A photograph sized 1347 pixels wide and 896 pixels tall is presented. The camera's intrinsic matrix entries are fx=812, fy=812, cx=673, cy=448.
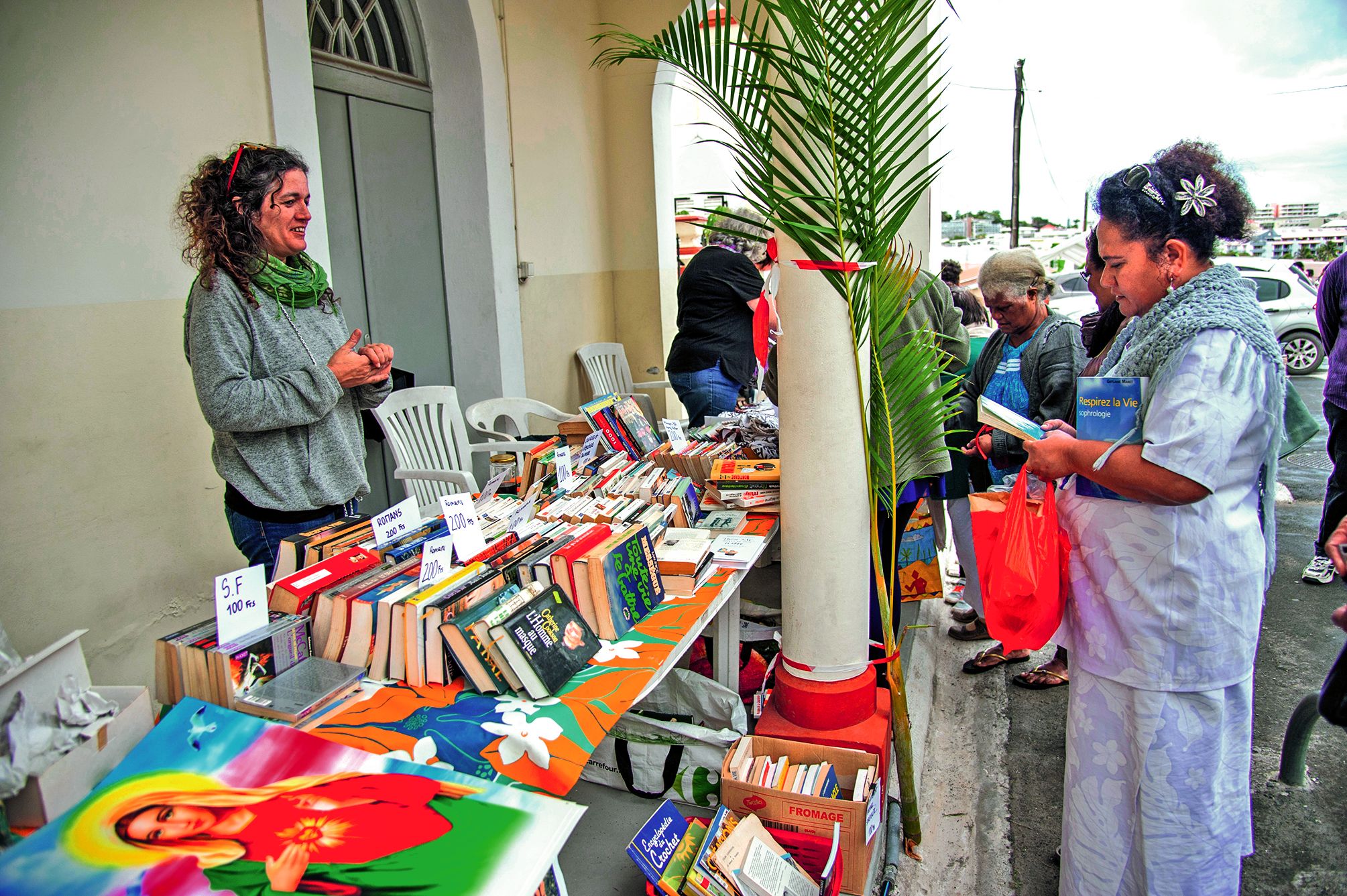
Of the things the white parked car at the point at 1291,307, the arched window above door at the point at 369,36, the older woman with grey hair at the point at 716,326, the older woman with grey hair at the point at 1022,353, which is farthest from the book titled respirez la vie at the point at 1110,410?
the white parked car at the point at 1291,307

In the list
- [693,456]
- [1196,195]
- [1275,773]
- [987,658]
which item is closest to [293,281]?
[693,456]

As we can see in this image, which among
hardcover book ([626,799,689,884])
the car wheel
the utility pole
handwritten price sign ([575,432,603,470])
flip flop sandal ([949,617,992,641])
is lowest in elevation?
flip flop sandal ([949,617,992,641])

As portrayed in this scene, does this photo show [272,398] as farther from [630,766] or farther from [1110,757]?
[1110,757]

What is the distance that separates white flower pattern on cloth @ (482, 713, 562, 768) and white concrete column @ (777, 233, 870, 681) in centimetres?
113

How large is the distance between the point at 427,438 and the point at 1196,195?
11.7 feet

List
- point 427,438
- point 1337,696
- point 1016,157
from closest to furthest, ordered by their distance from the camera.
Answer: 1. point 1337,696
2. point 427,438
3. point 1016,157

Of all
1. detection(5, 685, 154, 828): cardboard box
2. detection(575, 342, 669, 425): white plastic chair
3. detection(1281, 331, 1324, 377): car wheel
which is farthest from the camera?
detection(1281, 331, 1324, 377): car wheel

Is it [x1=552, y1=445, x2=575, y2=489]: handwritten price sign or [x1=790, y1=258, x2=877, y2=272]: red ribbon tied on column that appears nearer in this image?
[x1=790, y1=258, x2=877, y2=272]: red ribbon tied on column

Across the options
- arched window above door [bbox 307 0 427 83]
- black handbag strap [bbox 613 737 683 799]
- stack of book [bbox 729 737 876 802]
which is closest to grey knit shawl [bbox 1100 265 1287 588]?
stack of book [bbox 729 737 876 802]

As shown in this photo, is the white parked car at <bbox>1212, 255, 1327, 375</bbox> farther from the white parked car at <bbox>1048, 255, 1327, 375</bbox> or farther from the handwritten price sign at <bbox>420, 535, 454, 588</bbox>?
the handwritten price sign at <bbox>420, 535, 454, 588</bbox>

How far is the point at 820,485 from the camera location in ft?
7.97

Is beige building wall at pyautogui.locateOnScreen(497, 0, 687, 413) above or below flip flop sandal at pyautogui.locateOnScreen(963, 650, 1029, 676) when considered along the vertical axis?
above

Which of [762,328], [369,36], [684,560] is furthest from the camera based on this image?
[369,36]

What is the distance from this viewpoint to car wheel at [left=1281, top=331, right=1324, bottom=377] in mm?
11594
